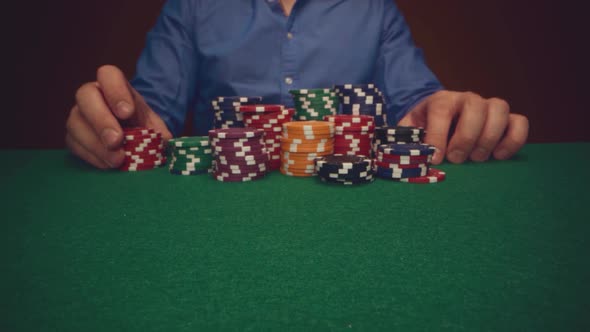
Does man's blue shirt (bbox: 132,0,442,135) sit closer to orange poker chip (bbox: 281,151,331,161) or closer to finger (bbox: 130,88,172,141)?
finger (bbox: 130,88,172,141)

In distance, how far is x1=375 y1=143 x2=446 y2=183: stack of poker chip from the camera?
72.6 inches

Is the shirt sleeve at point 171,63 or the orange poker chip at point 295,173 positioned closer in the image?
the orange poker chip at point 295,173

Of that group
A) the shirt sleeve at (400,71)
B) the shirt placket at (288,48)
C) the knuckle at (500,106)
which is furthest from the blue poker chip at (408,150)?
the shirt placket at (288,48)

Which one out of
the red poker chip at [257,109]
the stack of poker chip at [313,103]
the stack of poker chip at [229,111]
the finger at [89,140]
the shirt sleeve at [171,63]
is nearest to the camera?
the finger at [89,140]

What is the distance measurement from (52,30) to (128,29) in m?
0.99

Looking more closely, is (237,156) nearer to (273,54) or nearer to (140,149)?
(140,149)

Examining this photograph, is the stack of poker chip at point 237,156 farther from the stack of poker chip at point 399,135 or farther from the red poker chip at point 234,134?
the stack of poker chip at point 399,135

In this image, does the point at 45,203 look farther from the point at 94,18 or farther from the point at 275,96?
the point at 94,18

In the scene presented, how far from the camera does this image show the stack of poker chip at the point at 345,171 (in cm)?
179

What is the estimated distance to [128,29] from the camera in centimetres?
471

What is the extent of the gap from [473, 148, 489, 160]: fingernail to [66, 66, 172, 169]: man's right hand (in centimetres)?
202

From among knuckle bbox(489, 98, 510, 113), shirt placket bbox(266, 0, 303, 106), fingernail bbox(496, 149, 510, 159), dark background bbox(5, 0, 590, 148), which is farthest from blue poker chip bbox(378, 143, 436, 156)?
dark background bbox(5, 0, 590, 148)

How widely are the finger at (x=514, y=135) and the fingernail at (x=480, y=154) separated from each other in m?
0.12

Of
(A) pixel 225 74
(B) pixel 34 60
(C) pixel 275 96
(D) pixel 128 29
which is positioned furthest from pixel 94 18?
(C) pixel 275 96
